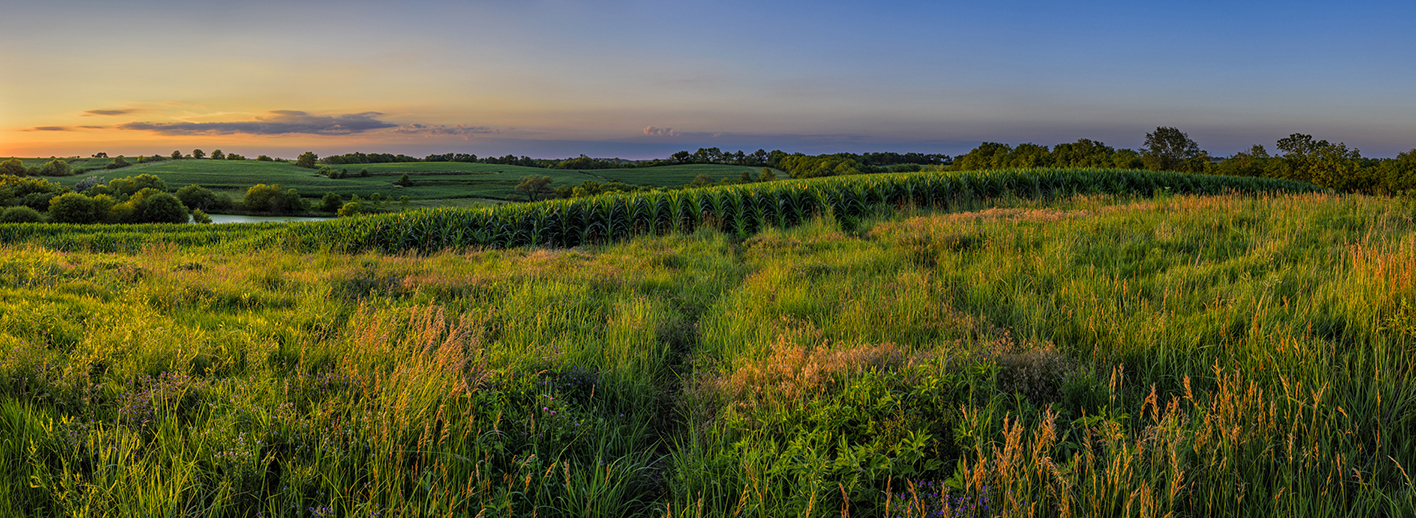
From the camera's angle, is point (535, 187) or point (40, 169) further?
point (40, 169)

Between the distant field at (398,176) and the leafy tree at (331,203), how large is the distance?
4.78 m

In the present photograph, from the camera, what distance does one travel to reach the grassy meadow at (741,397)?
8.08ft

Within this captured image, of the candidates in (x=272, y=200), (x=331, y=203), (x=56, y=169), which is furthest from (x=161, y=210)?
(x=56, y=169)

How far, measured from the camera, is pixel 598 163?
116062 millimetres

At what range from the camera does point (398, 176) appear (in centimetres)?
9700

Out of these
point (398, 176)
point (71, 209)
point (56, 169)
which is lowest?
point (71, 209)

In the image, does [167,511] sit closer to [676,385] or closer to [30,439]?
[30,439]

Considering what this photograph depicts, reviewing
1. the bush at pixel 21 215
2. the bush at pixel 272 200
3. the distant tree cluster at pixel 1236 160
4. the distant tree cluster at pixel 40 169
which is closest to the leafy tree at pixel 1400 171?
the distant tree cluster at pixel 1236 160

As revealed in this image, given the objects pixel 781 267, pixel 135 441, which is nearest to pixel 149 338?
pixel 135 441

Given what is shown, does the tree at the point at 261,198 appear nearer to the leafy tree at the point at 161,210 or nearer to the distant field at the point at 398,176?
the distant field at the point at 398,176

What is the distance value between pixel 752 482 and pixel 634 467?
2.13 feet

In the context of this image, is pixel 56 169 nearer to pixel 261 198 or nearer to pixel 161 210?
pixel 261 198

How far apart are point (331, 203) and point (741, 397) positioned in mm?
81060

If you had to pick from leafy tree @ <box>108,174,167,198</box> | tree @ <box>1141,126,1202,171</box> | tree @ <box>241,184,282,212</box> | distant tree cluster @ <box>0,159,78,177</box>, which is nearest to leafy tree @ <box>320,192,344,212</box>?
tree @ <box>241,184,282,212</box>
